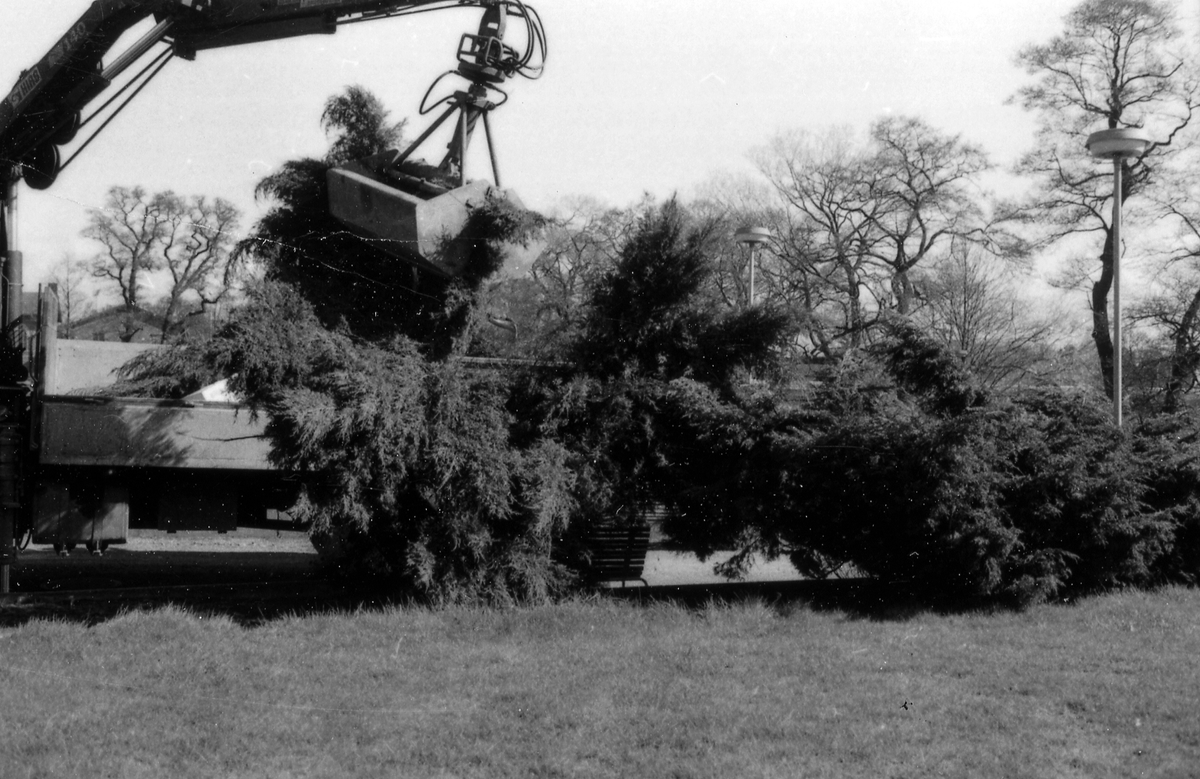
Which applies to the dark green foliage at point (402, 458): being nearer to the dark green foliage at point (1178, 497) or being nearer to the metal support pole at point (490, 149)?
the metal support pole at point (490, 149)

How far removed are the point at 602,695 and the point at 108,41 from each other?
753 centimetres

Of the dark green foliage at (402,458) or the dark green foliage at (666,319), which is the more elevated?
the dark green foliage at (666,319)

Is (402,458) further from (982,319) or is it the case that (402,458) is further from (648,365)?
(982,319)

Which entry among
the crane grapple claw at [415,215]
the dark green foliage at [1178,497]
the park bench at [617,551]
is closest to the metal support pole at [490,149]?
the crane grapple claw at [415,215]

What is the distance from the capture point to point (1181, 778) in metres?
5.02

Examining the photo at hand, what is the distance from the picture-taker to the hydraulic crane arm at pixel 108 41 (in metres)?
9.48

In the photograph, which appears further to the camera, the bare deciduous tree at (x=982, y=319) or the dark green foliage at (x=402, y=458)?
the bare deciduous tree at (x=982, y=319)

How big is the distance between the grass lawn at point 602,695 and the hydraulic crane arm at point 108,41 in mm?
4823

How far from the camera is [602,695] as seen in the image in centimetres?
611

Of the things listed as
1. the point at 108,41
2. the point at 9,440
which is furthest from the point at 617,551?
the point at 108,41

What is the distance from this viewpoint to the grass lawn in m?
5.14

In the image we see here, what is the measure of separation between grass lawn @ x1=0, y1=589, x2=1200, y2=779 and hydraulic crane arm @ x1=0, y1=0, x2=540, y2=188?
4.82m

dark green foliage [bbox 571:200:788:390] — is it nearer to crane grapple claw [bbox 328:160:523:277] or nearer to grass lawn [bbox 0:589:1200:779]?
crane grapple claw [bbox 328:160:523:277]

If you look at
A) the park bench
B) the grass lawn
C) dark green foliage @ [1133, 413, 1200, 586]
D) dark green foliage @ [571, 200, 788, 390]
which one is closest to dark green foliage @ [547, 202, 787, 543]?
dark green foliage @ [571, 200, 788, 390]
